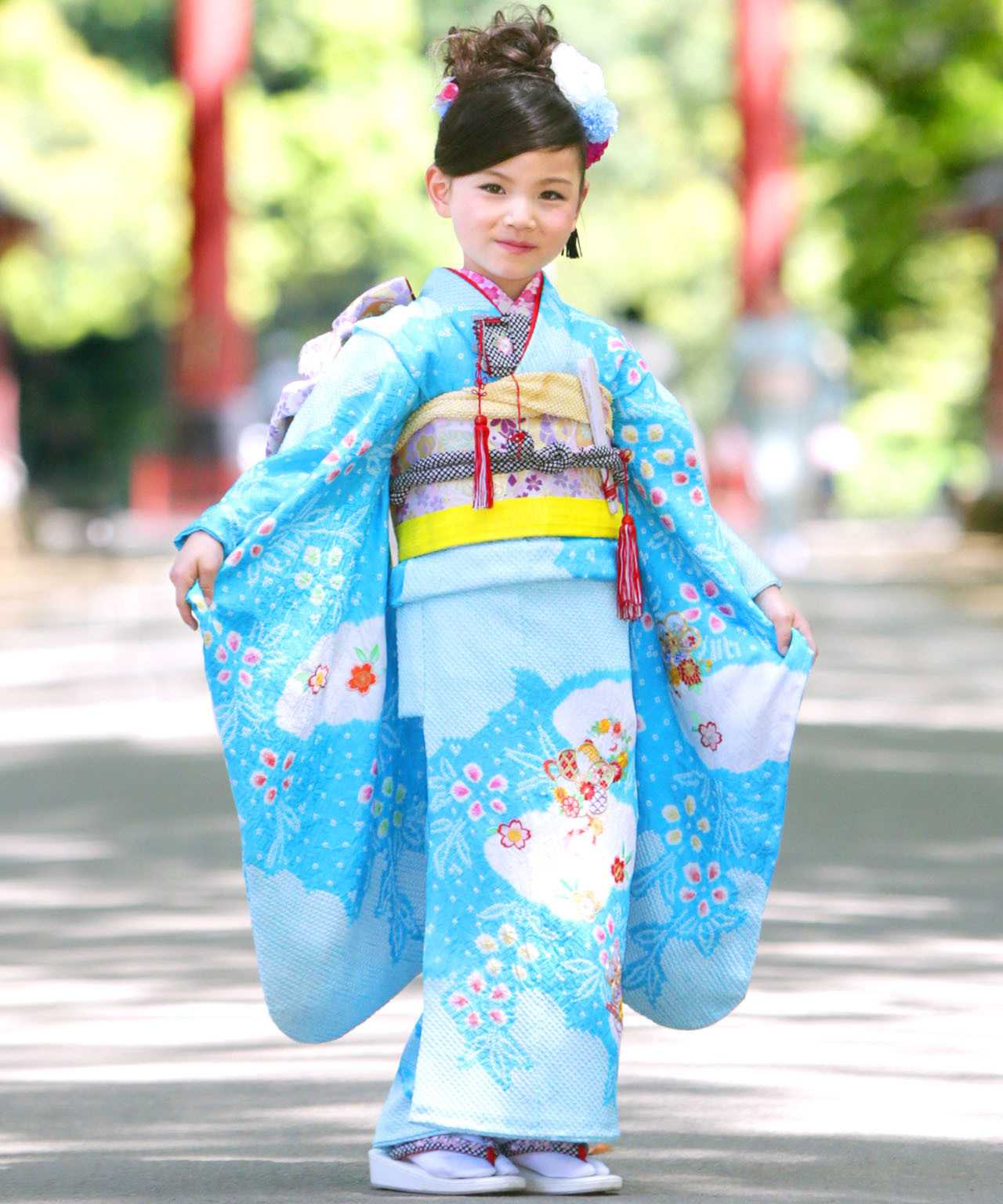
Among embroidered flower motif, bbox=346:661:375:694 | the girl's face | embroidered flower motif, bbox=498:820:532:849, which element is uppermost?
the girl's face

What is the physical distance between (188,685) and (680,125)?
26.6 metres

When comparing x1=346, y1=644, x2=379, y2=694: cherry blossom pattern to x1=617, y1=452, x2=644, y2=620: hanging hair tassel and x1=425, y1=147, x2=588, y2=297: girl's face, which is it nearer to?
x1=617, y1=452, x2=644, y2=620: hanging hair tassel

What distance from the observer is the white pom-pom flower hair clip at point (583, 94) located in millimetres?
3936

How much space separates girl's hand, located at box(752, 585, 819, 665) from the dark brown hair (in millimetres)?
690

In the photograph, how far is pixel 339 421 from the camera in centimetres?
385

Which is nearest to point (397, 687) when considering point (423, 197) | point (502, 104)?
point (502, 104)

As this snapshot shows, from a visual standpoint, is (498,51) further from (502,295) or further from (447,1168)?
(447,1168)

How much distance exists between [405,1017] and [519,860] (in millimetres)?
1418

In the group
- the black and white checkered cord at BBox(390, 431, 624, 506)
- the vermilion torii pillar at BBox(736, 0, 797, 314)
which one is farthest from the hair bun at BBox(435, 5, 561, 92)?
the vermilion torii pillar at BBox(736, 0, 797, 314)

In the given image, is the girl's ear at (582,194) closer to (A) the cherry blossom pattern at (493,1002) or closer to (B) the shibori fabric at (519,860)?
(B) the shibori fabric at (519,860)

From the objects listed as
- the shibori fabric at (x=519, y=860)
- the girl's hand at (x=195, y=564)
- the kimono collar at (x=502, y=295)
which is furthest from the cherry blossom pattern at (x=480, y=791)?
the kimono collar at (x=502, y=295)

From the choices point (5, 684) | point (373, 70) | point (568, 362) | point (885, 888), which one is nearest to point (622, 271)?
point (373, 70)

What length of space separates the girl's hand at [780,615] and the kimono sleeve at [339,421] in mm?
636

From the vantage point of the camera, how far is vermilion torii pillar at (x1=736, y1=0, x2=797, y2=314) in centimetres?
2600
